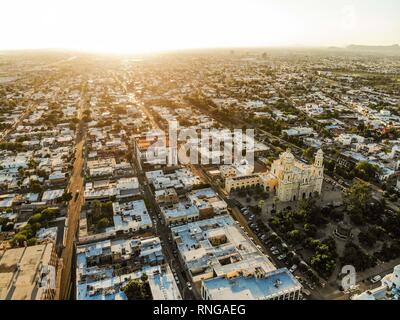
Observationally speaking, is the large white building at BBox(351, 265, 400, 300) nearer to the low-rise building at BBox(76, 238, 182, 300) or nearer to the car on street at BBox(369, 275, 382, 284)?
the car on street at BBox(369, 275, 382, 284)

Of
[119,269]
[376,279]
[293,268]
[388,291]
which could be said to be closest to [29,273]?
[119,269]

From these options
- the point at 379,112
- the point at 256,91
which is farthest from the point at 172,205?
the point at 256,91

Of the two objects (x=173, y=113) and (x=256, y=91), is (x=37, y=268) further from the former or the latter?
(x=256, y=91)

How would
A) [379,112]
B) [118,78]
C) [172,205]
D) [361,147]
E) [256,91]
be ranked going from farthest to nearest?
1. [118,78]
2. [256,91]
3. [379,112]
4. [361,147]
5. [172,205]

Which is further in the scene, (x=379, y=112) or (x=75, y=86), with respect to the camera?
(x=75, y=86)

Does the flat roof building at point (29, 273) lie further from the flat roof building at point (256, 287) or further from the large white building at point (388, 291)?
the large white building at point (388, 291)

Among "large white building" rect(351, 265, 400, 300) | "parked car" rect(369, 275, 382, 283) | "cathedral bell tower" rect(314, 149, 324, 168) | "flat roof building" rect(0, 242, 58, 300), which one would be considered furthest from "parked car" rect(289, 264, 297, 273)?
"flat roof building" rect(0, 242, 58, 300)

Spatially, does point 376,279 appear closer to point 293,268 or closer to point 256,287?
point 293,268

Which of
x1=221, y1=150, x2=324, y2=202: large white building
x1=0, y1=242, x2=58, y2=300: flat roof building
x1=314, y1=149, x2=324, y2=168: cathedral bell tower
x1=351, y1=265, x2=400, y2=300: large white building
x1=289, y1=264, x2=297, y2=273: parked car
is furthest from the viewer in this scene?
x1=221, y1=150, x2=324, y2=202: large white building
